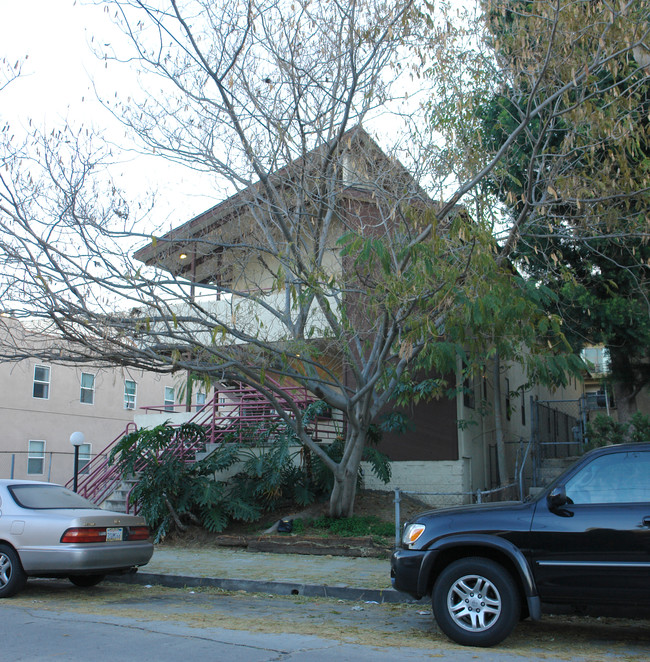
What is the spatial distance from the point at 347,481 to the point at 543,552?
7138mm

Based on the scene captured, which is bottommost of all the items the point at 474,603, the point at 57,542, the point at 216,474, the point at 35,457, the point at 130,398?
the point at 474,603

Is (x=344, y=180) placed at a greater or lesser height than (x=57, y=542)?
greater

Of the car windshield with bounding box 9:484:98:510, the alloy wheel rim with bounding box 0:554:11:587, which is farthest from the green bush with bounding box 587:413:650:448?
the alloy wheel rim with bounding box 0:554:11:587

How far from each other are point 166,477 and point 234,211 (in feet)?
18.5

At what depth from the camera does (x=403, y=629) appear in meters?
7.02

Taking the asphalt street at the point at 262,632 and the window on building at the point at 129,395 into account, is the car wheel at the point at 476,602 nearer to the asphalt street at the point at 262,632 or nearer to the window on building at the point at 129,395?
the asphalt street at the point at 262,632

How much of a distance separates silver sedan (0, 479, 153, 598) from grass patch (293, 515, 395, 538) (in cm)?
429

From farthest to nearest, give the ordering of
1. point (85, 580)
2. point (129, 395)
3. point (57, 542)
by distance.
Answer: point (129, 395)
point (85, 580)
point (57, 542)

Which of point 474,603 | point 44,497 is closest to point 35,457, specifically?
point 44,497

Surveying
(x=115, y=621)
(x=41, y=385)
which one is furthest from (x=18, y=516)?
(x=41, y=385)

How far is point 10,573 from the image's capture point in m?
8.61

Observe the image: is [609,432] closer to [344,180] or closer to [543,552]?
[344,180]

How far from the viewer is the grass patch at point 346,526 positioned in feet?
41.3

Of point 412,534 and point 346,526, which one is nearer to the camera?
point 412,534
